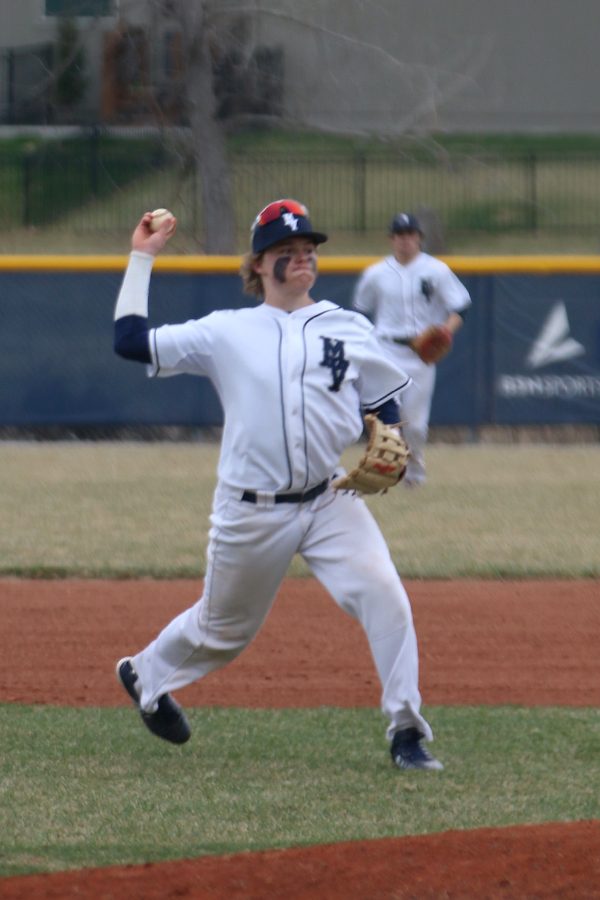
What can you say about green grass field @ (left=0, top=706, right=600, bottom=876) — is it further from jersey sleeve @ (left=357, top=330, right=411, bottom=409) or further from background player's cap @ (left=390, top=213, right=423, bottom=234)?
background player's cap @ (left=390, top=213, right=423, bottom=234)

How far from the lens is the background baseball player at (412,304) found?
37.9ft

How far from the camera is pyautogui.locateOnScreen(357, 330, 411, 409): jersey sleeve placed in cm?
501

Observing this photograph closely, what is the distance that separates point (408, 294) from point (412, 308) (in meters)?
0.11

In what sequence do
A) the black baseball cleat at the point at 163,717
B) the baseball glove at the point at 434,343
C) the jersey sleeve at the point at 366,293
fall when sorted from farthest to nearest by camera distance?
the jersey sleeve at the point at 366,293, the baseball glove at the point at 434,343, the black baseball cleat at the point at 163,717

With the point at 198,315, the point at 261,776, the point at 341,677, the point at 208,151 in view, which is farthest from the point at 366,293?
the point at 208,151

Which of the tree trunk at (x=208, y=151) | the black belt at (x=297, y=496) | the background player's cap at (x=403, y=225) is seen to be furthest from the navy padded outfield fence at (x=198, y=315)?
the black belt at (x=297, y=496)

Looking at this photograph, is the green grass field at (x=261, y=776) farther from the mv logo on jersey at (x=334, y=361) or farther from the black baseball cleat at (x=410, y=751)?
the mv logo on jersey at (x=334, y=361)

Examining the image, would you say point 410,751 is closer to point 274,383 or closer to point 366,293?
point 274,383

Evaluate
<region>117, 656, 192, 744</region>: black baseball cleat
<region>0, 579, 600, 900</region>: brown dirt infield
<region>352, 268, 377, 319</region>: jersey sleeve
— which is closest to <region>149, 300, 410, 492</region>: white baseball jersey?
<region>117, 656, 192, 744</region>: black baseball cleat

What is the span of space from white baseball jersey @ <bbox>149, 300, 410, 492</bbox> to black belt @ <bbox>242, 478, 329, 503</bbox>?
0.10 ft

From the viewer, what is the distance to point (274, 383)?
4.84 meters

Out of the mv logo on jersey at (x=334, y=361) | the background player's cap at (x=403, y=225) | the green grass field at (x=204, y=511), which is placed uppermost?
the mv logo on jersey at (x=334, y=361)

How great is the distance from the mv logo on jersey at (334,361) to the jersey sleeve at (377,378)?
89mm

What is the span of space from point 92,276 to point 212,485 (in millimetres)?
3501
